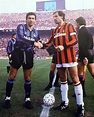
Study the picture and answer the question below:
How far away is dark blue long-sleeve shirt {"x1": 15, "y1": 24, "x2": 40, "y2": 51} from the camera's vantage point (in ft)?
15.7

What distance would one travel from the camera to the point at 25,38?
188 inches

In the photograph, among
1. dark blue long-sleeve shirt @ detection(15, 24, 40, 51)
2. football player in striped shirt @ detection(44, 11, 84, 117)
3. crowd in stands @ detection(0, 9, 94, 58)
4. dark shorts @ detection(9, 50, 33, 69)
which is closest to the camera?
football player in striped shirt @ detection(44, 11, 84, 117)

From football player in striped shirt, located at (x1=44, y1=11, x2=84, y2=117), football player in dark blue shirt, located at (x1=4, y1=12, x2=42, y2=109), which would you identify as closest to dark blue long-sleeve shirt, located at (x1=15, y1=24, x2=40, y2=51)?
football player in dark blue shirt, located at (x1=4, y1=12, x2=42, y2=109)

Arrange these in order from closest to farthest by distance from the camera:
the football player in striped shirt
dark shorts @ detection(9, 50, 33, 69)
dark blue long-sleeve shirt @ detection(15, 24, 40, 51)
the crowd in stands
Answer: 1. the football player in striped shirt
2. dark blue long-sleeve shirt @ detection(15, 24, 40, 51)
3. dark shorts @ detection(9, 50, 33, 69)
4. the crowd in stands

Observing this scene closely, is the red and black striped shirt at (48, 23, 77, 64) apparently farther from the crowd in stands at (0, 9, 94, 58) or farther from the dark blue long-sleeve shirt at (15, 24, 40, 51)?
the crowd in stands at (0, 9, 94, 58)

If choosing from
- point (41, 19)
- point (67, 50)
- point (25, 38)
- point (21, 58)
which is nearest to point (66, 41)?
point (67, 50)

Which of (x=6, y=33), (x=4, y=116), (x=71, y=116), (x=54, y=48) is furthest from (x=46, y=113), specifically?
(x=6, y=33)

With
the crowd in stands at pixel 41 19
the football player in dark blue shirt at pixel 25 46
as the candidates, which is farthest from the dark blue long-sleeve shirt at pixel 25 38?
the crowd in stands at pixel 41 19

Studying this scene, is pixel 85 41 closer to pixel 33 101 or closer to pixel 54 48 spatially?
pixel 54 48

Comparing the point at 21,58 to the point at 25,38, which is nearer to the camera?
the point at 25,38

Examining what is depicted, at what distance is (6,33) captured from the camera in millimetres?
47625

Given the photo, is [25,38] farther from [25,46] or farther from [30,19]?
[30,19]

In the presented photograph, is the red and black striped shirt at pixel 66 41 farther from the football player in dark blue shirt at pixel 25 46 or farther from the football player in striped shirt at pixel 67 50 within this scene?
the football player in dark blue shirt at pixel 25 46

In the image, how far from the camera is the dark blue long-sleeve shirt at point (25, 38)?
4.79 metres
